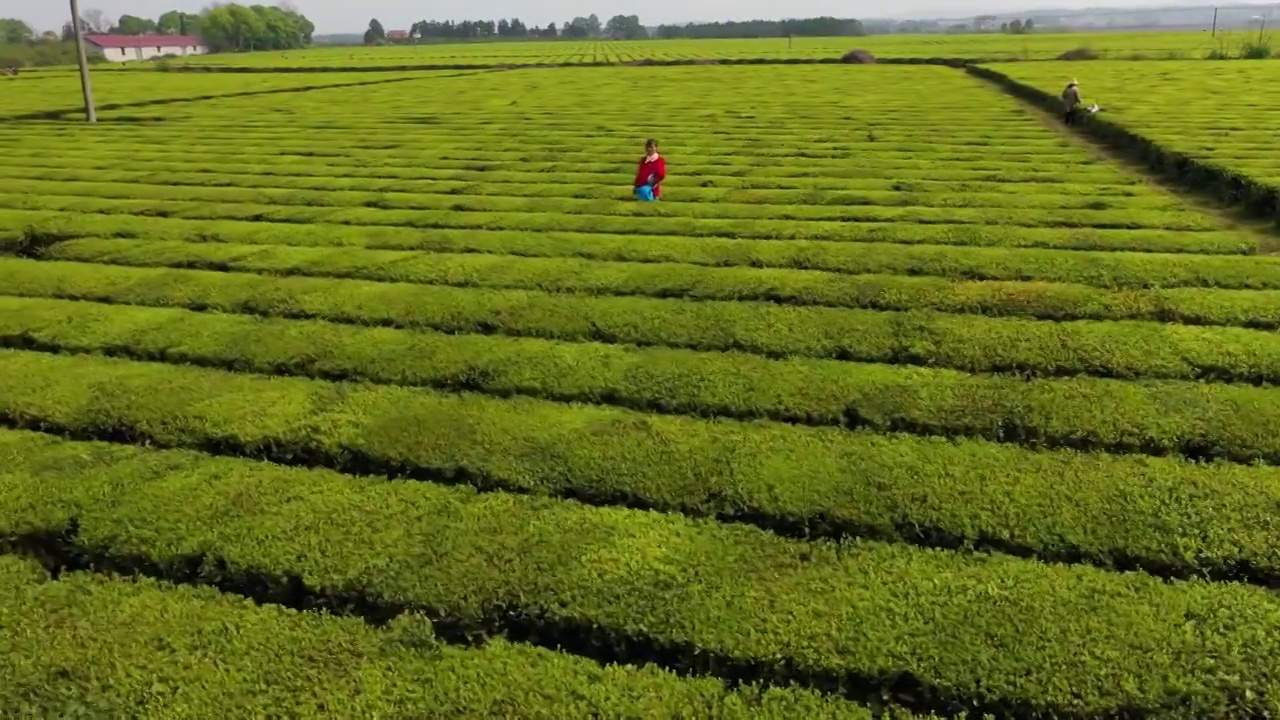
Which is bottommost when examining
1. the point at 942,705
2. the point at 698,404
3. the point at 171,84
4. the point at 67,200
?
the point at 942,705

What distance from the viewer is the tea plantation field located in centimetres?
718

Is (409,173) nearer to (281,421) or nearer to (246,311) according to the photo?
(246,311)

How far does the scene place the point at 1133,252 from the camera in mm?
17609

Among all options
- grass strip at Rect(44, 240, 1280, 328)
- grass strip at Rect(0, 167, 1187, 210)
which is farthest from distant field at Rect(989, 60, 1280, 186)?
grass strip at Rect(44, 240, 1280, 328)

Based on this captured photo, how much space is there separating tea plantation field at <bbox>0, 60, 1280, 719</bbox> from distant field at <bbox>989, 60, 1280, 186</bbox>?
716 centimetres

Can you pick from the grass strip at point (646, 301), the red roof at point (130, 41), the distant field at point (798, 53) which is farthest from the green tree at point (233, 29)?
the grass strip at point (646, 301)

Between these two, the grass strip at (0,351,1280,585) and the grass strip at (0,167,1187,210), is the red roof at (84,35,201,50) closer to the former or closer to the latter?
the grass strip at (0,167,1187,210)

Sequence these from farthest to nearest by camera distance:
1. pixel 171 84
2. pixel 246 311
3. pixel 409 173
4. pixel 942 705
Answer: pixel 171 84
pixel 409 173
pixel 246 311
pixel 942 705

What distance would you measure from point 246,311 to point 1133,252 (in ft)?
51.1

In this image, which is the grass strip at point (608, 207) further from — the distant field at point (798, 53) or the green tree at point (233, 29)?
the green tree at point (233, 29)

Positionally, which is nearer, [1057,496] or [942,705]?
[942,705]

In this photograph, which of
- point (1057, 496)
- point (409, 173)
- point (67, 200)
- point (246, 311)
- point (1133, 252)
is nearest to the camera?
point (1057, 496)

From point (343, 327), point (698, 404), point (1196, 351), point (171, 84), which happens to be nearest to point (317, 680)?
point (698, 404)

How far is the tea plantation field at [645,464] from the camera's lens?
7180mm
